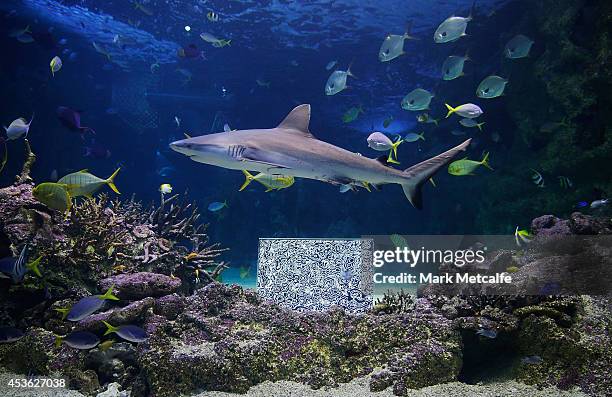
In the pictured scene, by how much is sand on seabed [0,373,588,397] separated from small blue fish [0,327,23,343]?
2.30 feet

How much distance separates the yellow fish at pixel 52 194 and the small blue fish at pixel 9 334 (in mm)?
1528

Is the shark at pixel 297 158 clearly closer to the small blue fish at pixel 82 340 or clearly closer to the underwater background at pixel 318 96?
the small blue fish at pixel 82 340

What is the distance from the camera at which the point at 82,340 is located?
408 cm

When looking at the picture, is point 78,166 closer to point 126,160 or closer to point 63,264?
point 126,160

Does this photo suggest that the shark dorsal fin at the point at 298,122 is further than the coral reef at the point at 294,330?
Yes

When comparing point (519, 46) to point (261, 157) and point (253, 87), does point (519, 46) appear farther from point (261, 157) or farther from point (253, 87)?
point (253, 87)

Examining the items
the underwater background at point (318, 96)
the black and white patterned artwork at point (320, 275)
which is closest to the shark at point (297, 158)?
the black and white patterned artwork at point (320, 275)

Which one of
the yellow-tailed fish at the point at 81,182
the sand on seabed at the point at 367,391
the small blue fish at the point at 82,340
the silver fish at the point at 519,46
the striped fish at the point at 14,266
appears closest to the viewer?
the sand on seabed at the point at 367,391

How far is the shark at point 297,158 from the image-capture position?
3539 mm

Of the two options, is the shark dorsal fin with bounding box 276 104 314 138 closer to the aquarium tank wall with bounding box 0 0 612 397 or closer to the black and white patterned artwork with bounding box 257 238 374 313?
the aquarium tank wall with bounding box 0 0 612 397

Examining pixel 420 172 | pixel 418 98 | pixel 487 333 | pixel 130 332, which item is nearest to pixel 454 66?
pixel 418 98

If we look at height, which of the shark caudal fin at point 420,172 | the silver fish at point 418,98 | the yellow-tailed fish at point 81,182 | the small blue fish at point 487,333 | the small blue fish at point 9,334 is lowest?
the small blue fish at point 9,334

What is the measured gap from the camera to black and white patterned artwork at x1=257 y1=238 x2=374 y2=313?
17.2ft

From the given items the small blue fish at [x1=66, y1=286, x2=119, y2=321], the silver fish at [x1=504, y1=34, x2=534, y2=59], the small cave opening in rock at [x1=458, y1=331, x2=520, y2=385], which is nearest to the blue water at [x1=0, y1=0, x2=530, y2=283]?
the silver fish at [x1=504, y1=34, x2=534, y2=59]
